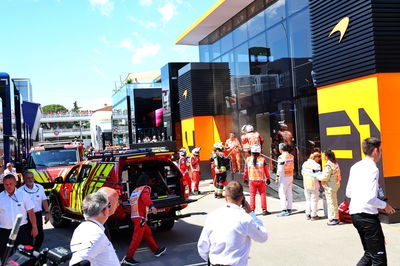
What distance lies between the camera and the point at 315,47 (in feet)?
36.1

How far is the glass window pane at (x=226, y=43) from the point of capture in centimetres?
2059

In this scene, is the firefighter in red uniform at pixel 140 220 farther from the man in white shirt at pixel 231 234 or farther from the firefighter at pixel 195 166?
the firefighter at pixel 195 166

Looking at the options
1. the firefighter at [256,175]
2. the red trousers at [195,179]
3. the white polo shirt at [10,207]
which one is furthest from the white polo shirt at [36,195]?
the red trousers at [195,179]

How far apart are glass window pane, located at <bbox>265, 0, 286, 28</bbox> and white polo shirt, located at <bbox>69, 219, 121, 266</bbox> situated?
13791 mm

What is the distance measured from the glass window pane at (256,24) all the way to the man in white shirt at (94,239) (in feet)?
49.2

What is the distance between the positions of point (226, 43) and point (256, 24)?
3.59 meters

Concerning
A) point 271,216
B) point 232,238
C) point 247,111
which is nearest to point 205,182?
point 247,111

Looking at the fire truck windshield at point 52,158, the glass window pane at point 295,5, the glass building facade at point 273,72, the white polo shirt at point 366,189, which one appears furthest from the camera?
the fire truck windshield at point 52,158

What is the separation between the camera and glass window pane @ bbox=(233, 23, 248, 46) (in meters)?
19.0

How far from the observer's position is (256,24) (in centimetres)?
1772

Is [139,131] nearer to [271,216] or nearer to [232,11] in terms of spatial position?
[232,11]

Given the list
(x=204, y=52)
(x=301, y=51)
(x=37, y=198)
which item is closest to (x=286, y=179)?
(x=301, y=51)

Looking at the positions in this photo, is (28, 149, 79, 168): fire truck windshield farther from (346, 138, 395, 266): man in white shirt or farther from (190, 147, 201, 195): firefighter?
(346, 138, 395, 266): man in white shirt

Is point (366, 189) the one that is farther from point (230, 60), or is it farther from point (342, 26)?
point (230, 60)
